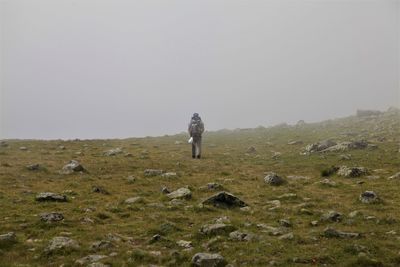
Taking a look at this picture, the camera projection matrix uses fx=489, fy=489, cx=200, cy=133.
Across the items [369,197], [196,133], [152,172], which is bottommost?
[369,197]

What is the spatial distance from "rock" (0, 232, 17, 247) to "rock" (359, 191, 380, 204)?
16.1 meters

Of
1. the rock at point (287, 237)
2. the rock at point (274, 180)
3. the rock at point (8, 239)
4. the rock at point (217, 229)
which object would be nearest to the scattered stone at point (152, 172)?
the rock at point (274, 180)

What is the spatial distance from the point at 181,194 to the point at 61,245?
30.7 ft

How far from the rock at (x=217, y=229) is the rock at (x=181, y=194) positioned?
5.97 m

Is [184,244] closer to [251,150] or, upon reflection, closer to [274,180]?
[274,180]

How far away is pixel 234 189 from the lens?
28625 mm

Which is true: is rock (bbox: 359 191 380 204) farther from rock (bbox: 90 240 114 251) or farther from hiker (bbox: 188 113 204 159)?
hiker (bbox: 188 113 204 159)

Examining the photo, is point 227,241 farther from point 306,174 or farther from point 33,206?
point 306,174

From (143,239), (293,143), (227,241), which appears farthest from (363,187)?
(293,143)

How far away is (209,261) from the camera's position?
53.5 feet

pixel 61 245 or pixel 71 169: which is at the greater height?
pixel 71 169

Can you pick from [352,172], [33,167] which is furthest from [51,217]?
[352,172]

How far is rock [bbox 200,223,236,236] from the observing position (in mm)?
19589

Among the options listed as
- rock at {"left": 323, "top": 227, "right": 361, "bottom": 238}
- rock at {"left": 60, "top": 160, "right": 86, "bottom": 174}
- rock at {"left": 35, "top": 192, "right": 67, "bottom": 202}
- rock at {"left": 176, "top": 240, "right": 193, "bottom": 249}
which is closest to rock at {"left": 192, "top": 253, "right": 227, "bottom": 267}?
rock at {"left": 176, "top": 240, "right": 193, "bottom": 249}
